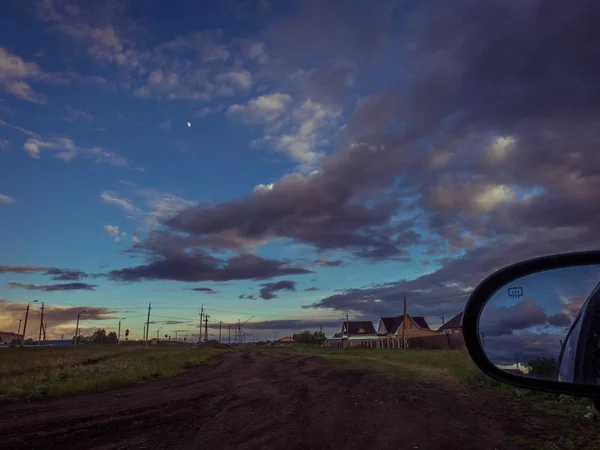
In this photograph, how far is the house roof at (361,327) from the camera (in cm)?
9950

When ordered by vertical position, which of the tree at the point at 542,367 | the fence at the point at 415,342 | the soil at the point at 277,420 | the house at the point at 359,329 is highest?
the house at the point at 359,329

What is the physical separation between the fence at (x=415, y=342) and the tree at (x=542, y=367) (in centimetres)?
2210

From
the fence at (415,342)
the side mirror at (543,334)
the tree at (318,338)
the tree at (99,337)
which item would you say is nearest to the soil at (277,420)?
the side mirror at (543,334)

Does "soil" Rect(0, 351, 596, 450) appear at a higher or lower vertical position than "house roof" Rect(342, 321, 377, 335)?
lower

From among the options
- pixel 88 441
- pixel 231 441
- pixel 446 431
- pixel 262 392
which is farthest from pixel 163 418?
pixel 446 431

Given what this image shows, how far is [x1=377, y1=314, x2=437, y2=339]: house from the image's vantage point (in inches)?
3268

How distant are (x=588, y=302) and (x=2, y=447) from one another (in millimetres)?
10221

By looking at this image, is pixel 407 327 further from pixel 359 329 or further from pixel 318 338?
pixel 318 338

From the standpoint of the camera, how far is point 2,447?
849 centimetres

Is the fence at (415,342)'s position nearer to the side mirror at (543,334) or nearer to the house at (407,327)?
the house at (407,327)

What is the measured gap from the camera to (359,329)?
10019 cm

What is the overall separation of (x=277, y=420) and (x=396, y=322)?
3219 inches

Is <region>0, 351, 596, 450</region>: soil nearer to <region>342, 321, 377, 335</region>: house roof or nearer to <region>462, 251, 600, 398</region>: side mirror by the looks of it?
<region>462, 251, 600, 398</region>: side mirror

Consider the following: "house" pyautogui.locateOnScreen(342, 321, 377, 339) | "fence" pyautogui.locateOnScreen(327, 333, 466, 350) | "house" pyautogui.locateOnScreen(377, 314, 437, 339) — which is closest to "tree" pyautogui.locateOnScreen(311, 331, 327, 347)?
"fence" pyautogui.locateOnScreen(327, 333, 466, 350)
